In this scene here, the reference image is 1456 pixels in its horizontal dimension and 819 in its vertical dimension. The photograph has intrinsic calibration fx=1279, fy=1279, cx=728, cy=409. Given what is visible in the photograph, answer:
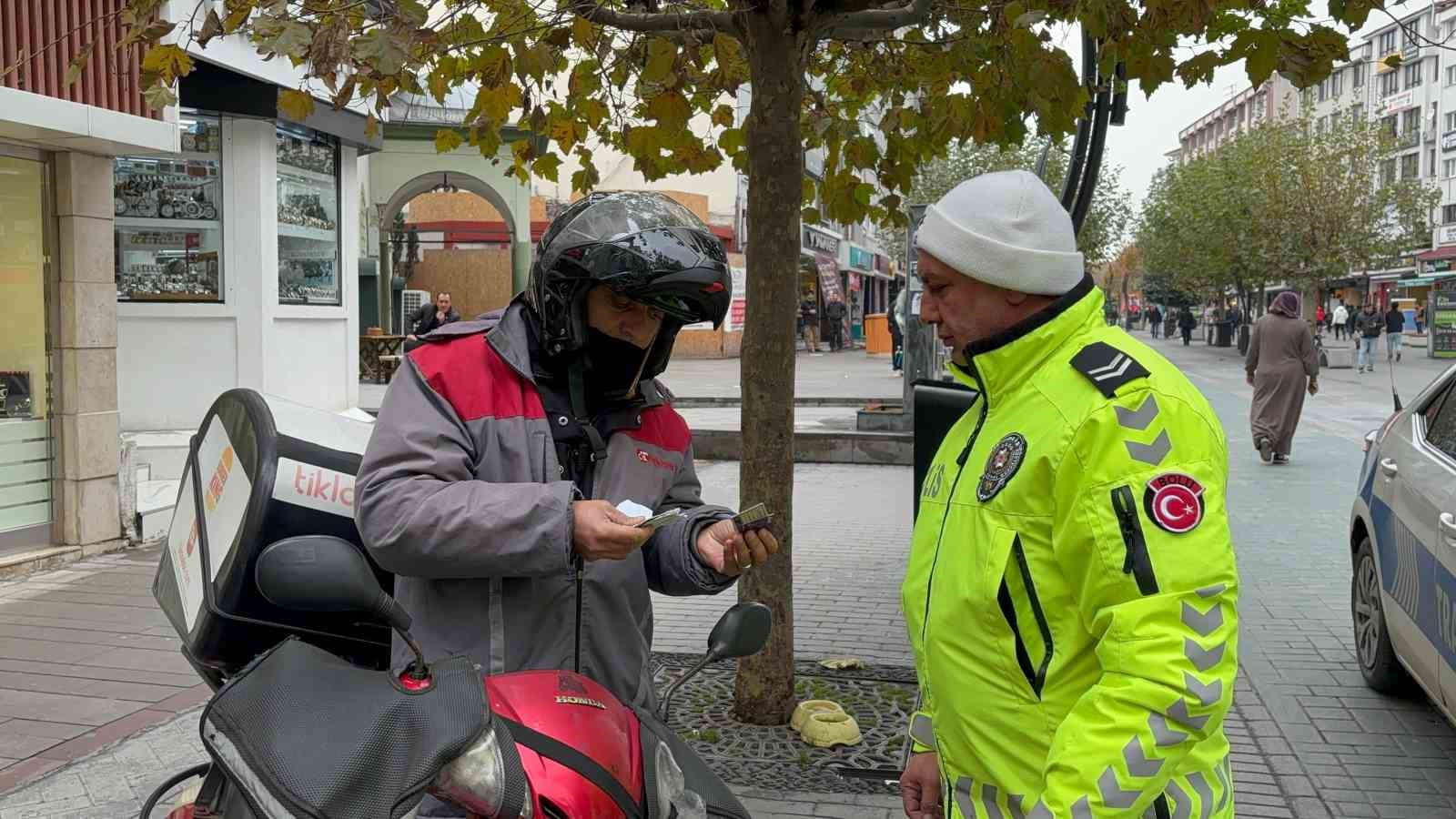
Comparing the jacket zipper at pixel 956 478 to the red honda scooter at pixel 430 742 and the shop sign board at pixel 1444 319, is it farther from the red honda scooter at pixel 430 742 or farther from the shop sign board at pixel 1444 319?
the shop sign board at pixel 1444 319

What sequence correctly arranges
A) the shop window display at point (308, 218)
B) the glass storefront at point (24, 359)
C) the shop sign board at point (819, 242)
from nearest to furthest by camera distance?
1. the glass storefront at point (24, 359)
2. the shop window display at point (308, 218)
3. the shop sign board at point (819, 242)

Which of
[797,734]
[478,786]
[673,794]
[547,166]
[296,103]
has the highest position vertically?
[296,103]

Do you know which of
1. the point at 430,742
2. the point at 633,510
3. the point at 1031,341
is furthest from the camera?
the point at 633,510

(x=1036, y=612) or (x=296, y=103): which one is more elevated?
(x=296, y=103)

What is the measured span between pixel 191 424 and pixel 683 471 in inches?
366

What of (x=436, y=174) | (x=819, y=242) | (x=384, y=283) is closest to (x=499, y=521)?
A: (x=436, y=174)

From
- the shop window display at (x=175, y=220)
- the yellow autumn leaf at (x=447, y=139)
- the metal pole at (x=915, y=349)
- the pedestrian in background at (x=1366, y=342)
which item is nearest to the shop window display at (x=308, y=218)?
the shop window display at (x=175, y=220)

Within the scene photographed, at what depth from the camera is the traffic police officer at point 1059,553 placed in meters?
1.74

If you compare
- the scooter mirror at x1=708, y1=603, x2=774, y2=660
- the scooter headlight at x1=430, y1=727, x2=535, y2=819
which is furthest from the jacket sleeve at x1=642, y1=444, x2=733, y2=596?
the scooter headlight at x1=430, y1=727, x2=535, y2=819

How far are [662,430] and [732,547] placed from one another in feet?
1.13

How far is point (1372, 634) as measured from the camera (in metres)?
5.83

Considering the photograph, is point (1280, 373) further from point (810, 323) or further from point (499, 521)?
point (810, 323)

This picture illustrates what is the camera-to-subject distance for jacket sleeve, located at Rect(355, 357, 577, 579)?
2090 millimetres

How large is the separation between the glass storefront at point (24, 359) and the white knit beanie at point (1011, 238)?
24.7 ft
